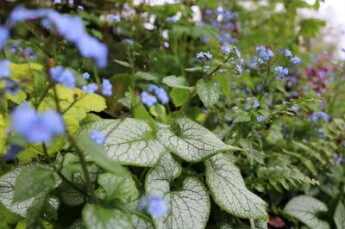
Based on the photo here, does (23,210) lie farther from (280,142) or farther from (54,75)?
(280,142)

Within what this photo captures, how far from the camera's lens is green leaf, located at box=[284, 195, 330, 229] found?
5.87ft

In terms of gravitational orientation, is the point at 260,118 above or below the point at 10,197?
above

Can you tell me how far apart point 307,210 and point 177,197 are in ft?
2.47

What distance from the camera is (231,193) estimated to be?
1.43 metres

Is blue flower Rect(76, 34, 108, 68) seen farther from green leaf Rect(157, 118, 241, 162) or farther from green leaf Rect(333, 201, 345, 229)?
green leaf Rect(333, 201, 345, 229)

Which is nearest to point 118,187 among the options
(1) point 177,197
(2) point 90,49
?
→ (1) point 177,197

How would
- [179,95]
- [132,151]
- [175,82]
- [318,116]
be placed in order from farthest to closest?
[318,116] → [179,95] → [175,82] → [132,151]

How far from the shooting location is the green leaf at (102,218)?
997mm

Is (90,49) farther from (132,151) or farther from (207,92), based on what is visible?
(207,92)

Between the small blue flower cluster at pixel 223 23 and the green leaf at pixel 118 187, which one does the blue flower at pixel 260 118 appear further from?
the small blue flower cluster at pixel 223 23

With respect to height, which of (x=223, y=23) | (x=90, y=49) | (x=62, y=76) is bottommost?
(x=223, y=23)

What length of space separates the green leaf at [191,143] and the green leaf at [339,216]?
69 centimetres

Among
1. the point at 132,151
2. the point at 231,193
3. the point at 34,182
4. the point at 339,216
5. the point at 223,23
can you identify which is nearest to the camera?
the point at 34,182

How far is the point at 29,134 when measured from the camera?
30.7 inches
